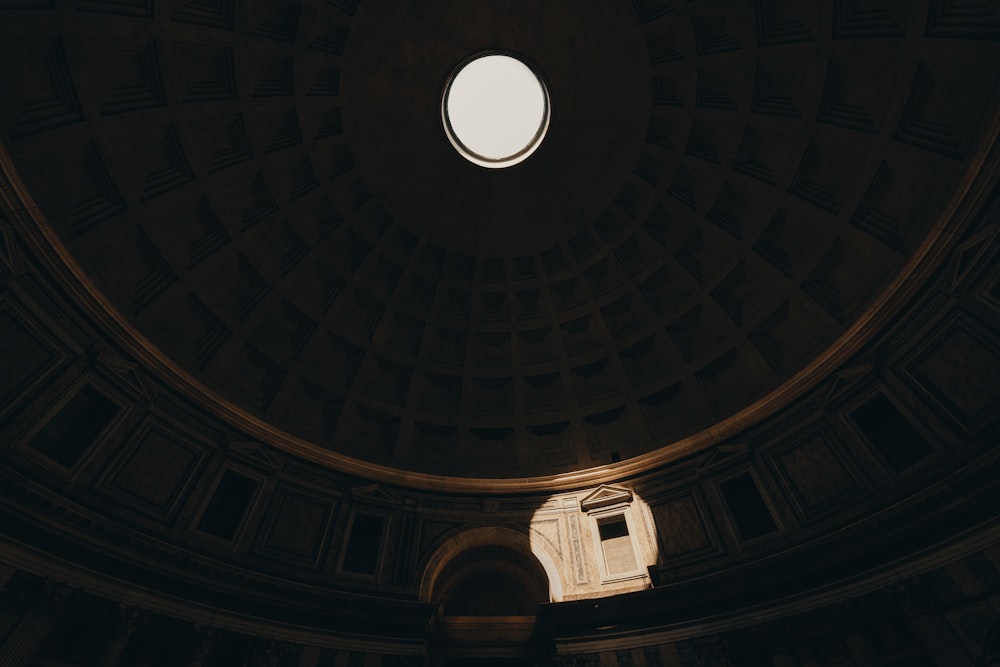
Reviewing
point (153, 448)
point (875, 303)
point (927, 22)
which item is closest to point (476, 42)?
point (927, 22)

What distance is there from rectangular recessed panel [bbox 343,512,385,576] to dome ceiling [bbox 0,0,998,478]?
8.58ft

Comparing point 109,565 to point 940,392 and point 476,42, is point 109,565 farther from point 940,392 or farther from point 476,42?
point 940,392

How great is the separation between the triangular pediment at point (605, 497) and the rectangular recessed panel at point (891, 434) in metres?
8.16

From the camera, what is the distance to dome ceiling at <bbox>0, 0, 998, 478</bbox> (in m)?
14.7

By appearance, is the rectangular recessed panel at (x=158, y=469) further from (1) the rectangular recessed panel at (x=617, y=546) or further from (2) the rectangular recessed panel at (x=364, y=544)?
(1) the rectangular recessed panel at (x=617, y=546)

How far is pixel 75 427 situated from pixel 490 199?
17758 mm

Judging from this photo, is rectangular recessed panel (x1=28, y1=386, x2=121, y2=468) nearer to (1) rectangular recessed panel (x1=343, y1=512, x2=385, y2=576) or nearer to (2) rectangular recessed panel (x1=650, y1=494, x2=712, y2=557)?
(1) rectangular recessed panel (x1=343, y1=512, x2=385, y2=576)

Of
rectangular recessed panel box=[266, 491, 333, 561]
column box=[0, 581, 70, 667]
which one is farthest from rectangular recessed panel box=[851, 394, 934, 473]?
column box=[0, 581, 70, 667]

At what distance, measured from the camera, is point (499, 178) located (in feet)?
75.7

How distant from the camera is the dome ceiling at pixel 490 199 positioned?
14.7 meters

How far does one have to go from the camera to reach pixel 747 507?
55.4ft

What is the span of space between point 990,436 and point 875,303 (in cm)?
491

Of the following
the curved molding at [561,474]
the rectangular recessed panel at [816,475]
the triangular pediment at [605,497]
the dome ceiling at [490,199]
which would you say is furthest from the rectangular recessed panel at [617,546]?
the rectangular recessed panel at [816,475]

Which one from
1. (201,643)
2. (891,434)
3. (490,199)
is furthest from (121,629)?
(891,434)
